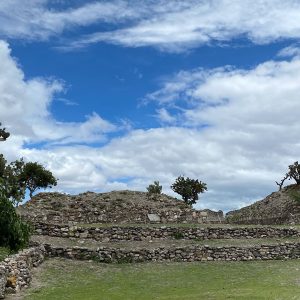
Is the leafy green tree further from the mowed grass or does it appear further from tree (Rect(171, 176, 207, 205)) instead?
the mowed grass

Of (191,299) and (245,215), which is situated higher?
(245,215)

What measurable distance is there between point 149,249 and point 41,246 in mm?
5395

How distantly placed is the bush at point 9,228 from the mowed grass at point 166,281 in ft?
5.42

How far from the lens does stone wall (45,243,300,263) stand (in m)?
24.9

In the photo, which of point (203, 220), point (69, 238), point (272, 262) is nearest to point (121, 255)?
point (69, 238)

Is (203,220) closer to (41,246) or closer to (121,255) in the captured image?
(121,255)

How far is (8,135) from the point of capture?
5294 centimetres

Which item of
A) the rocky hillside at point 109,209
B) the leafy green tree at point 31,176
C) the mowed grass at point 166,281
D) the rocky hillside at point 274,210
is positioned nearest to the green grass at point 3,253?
the mowed grass at point 166,281

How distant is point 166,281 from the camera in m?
19.9

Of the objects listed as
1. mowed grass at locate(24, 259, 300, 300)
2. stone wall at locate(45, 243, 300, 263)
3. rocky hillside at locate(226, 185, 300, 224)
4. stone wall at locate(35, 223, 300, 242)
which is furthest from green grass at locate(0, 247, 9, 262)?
rocky hillside at locate(226, 185, 300, 224)

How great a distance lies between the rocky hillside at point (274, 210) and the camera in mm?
41188

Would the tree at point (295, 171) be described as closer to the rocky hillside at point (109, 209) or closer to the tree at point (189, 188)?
the tree at point (189, 188)

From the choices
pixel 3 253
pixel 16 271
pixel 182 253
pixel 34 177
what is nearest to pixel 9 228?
pixel 3 253

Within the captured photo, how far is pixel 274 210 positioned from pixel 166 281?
2697 cm
